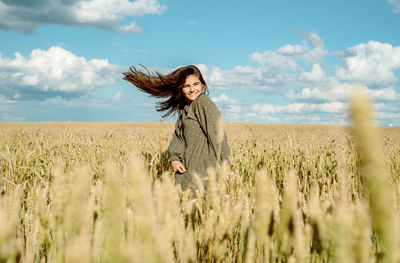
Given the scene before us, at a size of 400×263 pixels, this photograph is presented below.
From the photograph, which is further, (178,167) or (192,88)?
(192,88)

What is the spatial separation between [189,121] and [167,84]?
25.6 inches

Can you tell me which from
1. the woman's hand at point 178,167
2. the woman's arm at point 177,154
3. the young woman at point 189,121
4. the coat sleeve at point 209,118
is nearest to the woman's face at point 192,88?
the young woman at point 189,121

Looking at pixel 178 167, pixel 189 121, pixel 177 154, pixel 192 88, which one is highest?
pixel 192 88

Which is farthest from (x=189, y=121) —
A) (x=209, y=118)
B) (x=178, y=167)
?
(x=178, y=167)

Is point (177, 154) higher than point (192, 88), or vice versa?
point (192, 88)

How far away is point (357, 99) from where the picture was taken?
29 centimetres

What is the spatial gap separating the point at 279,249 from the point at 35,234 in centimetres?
67

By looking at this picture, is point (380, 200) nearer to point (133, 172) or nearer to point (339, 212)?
point (339, 212)

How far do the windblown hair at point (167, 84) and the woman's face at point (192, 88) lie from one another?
6 centimetres

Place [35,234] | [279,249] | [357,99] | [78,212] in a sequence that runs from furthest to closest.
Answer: [35,234] < [279,249] < [78,212] < [357,99]

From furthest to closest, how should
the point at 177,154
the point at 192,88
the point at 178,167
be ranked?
the point at 192,88
the point at 177,154
the point at 178,167

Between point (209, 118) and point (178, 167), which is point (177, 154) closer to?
point (178, 167)

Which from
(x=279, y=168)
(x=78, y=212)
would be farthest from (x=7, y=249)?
(x=279, y=168)

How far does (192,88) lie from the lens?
3.78m
